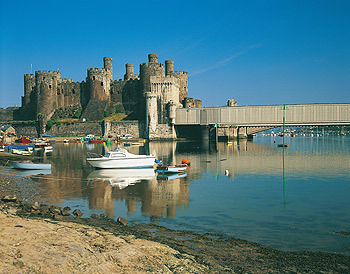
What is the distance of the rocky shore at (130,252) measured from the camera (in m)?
8.05

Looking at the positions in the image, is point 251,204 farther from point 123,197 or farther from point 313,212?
point 123,197

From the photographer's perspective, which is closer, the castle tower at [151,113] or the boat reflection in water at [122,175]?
the boat reflection in water at [122,175]

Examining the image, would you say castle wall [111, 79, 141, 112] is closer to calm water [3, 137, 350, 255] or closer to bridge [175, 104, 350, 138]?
bridge [175, 104, 350, 138]

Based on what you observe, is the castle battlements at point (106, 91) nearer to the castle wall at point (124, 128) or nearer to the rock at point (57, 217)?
the castle wall at point (124, 128)

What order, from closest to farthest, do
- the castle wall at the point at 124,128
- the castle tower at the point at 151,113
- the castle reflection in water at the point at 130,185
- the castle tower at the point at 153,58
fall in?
the castle reflection in water at the point at 130,185, the castle tower at the point at 151,113, the castle tower at the point at 153,58, the castle wall at the point at 124,128

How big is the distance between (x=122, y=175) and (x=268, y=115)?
148ft

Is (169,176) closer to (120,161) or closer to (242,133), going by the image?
(120,161)

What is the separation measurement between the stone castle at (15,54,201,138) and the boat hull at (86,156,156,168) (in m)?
41.6

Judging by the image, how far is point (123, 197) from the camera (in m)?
18.2

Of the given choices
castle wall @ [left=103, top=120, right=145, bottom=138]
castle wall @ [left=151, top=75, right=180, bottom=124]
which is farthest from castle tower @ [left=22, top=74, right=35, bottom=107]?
castle wall @ [left=151, top=75, right=180, bottom=124]

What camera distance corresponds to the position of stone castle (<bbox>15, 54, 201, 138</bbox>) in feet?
234

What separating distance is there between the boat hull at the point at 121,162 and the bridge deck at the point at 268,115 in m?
40.9

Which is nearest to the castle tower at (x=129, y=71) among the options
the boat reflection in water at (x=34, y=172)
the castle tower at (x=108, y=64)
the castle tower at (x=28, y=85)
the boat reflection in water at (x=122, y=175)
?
the castle tower at (x=108, y=64)

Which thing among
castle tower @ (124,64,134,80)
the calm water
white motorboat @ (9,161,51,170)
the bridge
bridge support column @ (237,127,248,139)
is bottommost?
the calm water
